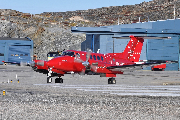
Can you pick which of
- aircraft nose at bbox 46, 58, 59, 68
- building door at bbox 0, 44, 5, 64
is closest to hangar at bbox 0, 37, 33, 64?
building door at bbox 0, 44, 5, 64

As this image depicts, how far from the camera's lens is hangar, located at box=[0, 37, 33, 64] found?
85.4m

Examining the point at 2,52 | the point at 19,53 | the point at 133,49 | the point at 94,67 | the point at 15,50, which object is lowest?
the point at 94,67

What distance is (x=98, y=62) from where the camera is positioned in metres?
30.4

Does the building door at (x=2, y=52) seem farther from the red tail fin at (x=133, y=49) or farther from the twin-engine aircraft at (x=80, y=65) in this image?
the twin-engine aircraft at (x=80, y=65)

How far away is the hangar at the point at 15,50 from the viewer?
8538cm

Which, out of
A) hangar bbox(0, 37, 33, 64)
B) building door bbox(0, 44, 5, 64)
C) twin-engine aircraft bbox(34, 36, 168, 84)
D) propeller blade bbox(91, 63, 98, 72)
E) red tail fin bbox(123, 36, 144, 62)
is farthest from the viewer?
hangar bbox(0, 37, 33, 64)

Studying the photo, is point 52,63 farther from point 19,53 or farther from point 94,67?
point 19,53

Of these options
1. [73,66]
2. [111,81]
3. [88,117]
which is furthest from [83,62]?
[88,117]

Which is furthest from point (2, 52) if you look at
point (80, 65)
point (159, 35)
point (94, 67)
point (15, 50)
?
point (80, 65)

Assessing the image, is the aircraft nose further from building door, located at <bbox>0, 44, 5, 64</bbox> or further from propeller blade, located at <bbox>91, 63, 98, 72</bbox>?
building door, located at <bbox>0, 44, 5, 64</bbox>

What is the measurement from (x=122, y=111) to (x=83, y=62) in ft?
52.5

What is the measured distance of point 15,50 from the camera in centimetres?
8581

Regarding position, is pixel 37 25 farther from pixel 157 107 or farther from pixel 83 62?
pixel 157 107

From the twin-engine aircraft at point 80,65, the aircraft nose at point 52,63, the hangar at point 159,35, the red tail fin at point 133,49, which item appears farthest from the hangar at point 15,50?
the aircraft nose at point 52,63
